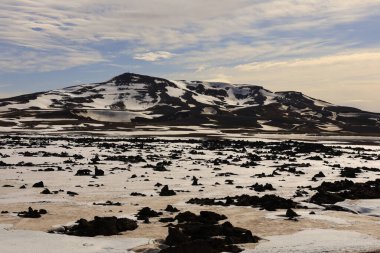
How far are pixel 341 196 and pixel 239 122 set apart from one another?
124 meters

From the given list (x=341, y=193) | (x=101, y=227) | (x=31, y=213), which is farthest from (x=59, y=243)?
(x=341, y=193)

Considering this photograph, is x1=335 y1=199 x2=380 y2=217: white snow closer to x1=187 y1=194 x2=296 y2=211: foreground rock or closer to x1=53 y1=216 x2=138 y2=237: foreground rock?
x1=187 y1=194 x2=296 y2=211: foreground rock

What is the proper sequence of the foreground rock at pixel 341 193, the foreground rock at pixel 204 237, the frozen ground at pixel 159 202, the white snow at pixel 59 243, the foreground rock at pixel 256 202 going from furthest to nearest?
the foreground rock at pixel 341 193
the foreground rock at pixel 256 202
the frozen ground at pixel 159 202
the white snow at pixel 59 243
the foreground rock at pixel 204 237

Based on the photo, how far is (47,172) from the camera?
37500 mm

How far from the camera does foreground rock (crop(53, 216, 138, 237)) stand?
55.8 feet

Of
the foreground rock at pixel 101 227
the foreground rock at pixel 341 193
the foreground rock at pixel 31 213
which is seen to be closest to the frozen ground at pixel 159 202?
the foreground rock at pixel 31 213

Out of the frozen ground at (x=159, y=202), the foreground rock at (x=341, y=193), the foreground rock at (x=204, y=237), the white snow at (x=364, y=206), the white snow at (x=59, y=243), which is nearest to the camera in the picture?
the foreground rock at (x=204, y=237)

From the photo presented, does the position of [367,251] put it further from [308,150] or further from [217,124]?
[217,124]

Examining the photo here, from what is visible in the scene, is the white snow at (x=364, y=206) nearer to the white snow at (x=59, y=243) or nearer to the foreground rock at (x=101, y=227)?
the foreground rock at (x=101, y=227)

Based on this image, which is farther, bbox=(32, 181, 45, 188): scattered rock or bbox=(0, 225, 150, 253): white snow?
bbox=(32, 181, 45, 188): scattered rock

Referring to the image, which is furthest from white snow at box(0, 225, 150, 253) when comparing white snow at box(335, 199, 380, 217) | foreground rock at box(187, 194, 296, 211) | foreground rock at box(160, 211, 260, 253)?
white snow at box(335, 199, 380, 217)

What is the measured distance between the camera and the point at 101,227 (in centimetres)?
1717

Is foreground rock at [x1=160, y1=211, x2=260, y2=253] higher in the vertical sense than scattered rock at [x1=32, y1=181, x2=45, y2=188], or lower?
higher

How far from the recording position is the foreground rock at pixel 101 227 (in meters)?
17.0
